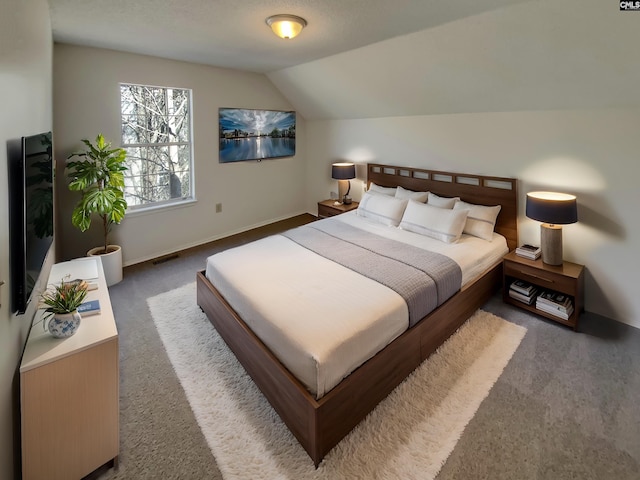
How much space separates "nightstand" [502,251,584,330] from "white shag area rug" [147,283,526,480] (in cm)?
41

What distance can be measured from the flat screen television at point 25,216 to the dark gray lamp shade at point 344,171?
3569 millimetres

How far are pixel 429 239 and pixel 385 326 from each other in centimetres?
156

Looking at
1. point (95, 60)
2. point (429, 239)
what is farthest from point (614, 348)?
point (95, 60)

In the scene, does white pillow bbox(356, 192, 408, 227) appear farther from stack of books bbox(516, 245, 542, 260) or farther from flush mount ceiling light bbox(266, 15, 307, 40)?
flush mount ceiling light bbox(266, 15, 307, 40)

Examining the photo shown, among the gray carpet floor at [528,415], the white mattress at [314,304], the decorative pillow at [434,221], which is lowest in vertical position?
the gray carpet floor at [528,415]

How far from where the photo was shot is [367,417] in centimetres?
188

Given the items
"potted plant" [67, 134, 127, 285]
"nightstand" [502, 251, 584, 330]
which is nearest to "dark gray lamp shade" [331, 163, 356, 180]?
"nightstand" [502, 251, 584, 330]

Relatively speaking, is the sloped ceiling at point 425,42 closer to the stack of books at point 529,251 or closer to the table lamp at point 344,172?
the table lamp at point 344,172

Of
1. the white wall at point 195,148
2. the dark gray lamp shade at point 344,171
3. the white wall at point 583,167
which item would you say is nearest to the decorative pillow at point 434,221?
the white wall at point 583,167

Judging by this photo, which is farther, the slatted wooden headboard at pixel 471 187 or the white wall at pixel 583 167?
the slatted wooden headboard at pixel 471 187

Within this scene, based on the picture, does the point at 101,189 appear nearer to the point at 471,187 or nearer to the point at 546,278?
the point at 471,187

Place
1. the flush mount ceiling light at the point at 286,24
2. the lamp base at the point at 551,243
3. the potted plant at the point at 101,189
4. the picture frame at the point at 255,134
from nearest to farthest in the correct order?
the flush mount ceiling light at the point at 286,24
the lamp base at the point at 551,243
the potted plant at the point at 101,189
the picture frame at the point at 255,134

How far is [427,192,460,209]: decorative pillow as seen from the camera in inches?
142

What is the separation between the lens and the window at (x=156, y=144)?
3.88m
